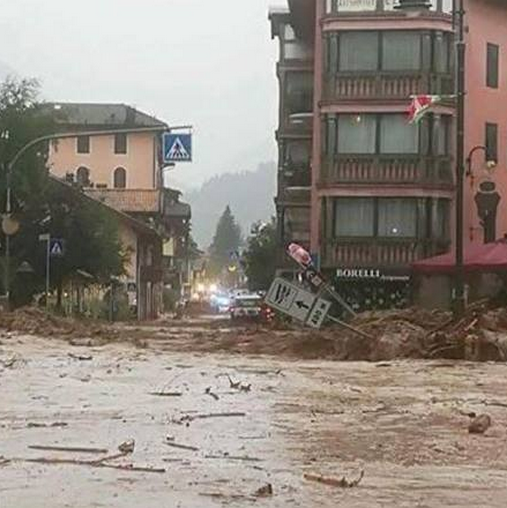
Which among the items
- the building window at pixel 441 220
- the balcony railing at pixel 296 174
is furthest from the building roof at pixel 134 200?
the building window at pixel 441 220

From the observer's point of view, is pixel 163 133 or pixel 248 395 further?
pixel 163 133

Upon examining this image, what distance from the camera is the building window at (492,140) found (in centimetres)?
5634

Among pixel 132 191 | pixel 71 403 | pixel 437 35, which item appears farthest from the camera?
pixel 132 191

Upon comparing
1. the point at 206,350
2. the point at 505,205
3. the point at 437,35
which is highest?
the point at 437,35

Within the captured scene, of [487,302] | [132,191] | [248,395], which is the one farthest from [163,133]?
[132,191]

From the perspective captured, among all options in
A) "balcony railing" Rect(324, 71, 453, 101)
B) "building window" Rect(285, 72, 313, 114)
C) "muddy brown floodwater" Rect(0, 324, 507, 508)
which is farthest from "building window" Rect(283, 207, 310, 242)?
"muddy brown floodwater" Rect(0, 324, 507, 508)

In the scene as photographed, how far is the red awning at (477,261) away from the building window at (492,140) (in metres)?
14.3

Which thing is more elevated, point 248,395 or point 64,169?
point 64,169

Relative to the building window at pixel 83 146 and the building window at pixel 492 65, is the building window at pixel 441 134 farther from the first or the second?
the building window at pixel 83 146

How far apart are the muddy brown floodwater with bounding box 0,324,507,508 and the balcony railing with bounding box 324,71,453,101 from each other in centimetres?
2863

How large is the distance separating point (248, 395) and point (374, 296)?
3449cm

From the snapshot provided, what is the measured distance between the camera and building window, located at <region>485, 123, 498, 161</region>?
56344 mm

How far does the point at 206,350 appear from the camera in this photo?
107 feet

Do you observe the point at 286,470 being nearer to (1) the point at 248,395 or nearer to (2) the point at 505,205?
(1) the point at 248,395
